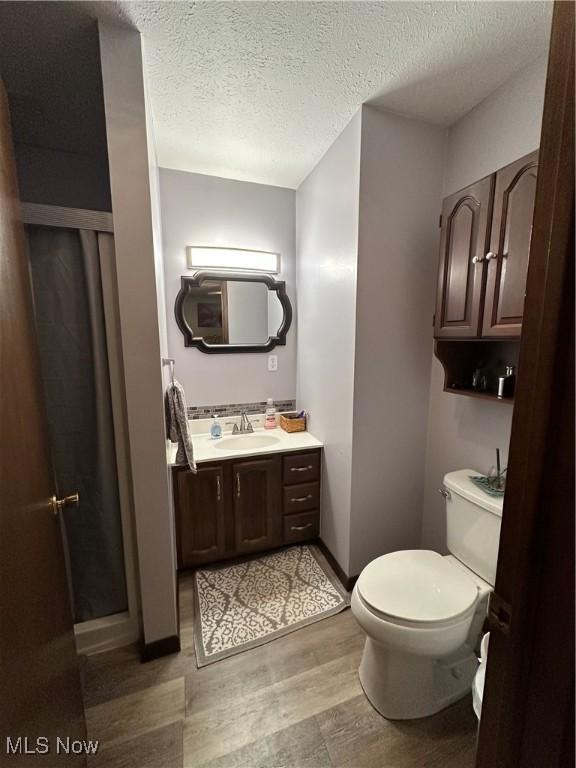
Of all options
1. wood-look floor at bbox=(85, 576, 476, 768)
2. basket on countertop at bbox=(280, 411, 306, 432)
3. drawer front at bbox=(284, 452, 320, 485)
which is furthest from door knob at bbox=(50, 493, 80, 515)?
basket on countertop at bbox=(280, 411, 306, 432)

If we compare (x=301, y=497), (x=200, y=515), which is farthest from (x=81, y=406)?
(x=301, y=497)

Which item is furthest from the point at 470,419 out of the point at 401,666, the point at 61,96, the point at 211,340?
the point at 61,96

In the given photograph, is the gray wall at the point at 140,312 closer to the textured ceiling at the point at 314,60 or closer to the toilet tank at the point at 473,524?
the textured ceiling at the point at 314,60

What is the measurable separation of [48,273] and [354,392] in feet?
4.74

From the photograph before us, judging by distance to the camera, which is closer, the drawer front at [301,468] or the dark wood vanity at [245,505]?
the dark wood vanity at [245,505]

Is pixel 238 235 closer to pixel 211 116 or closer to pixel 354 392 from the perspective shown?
pixel 211 116

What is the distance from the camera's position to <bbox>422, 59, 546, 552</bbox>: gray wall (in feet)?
4.19

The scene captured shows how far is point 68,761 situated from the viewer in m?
0.82

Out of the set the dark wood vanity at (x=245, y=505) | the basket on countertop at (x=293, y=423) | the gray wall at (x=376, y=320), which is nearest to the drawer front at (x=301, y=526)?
the dark wood vanity at (x=245, y=505)

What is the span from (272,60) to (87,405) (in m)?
1.59

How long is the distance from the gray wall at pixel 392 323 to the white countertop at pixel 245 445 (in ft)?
1.54

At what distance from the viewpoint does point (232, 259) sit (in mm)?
2184

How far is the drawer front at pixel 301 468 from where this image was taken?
2008mm

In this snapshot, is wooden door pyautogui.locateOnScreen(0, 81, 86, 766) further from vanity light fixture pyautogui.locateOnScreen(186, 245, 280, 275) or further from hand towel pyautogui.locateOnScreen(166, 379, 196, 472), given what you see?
vanity light fixture pyautogui.locateOnScreen(186, 245, 280, 275)
